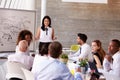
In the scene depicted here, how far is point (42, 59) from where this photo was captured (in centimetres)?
299

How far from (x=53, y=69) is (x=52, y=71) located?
3cm

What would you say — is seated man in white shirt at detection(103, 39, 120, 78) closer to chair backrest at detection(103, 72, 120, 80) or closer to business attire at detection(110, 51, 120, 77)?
business attire at detection(110, 51, 120, 77)

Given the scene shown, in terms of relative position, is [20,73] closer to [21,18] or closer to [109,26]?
[21,18]

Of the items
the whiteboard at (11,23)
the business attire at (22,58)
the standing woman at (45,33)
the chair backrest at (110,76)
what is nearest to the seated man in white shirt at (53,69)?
the chair backrest at (110,76)

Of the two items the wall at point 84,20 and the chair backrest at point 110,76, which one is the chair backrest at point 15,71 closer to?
the chair backrest at point 110,76

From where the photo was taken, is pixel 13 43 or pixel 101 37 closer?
pixel 13 43

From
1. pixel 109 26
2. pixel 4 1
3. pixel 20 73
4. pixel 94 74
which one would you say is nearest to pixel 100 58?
pixel 94 74

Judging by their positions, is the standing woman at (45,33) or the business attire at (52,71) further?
the standing woman at (45,33)

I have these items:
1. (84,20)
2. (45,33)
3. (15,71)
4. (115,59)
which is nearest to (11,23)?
(45,33)

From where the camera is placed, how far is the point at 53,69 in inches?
109

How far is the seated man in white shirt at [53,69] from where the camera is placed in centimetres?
275

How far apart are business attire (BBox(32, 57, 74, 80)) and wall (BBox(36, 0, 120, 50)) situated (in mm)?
6562

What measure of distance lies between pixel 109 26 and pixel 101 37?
1.61ft

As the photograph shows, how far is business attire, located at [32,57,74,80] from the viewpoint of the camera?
108 inches
